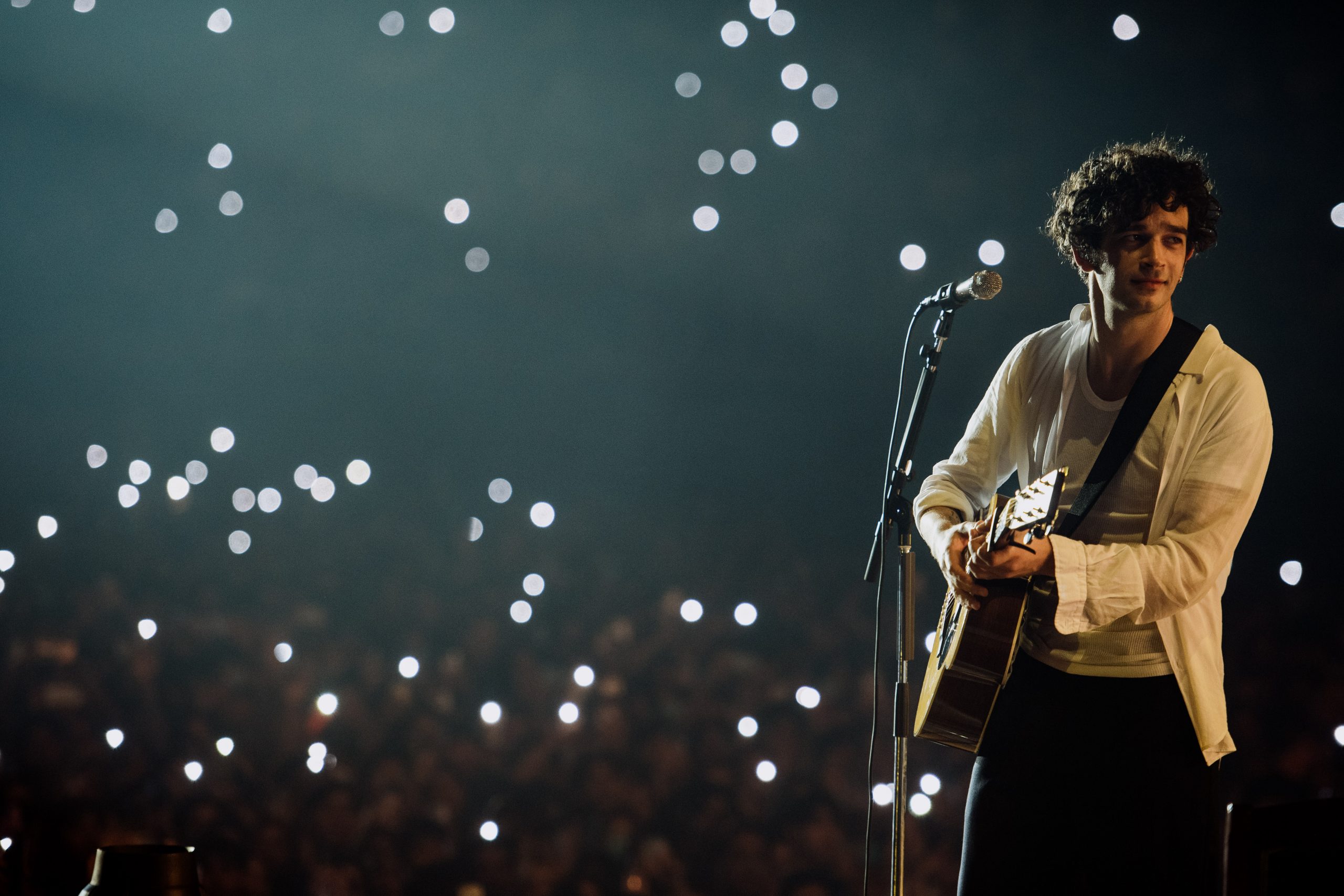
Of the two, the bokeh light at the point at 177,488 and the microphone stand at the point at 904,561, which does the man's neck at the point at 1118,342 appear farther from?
the bokeh light at the point at 177,488

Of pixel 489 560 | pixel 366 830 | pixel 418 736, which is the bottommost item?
pixel 366 830

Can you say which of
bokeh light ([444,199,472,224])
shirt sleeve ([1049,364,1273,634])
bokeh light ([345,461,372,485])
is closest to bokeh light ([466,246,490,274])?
bokeh light ([444,199,472,224])

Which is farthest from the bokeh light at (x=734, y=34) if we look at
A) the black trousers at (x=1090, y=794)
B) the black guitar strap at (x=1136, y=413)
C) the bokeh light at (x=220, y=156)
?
the black trousers at (x=1090, y=794)

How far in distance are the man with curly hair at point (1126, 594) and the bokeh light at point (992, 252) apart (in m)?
0.75

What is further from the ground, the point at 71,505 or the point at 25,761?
the point at 71,505

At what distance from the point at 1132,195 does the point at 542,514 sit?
1550 millimetres

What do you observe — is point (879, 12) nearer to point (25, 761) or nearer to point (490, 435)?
point (490, 435)

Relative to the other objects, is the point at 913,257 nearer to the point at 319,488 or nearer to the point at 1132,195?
the point at 1132,195

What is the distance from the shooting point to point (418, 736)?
8.04 ft

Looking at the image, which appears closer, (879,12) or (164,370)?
(879,12)

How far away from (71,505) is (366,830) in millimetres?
1151

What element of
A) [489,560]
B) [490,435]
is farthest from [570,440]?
[489,560]

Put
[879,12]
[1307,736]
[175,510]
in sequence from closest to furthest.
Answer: [1307,736]
[879,12]
[175,510]

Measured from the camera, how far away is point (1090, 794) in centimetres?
136
